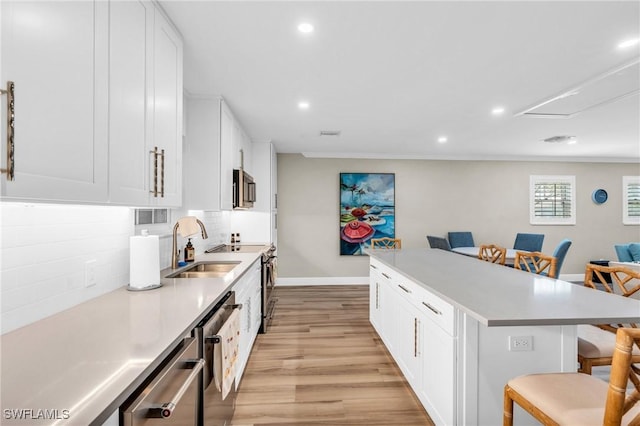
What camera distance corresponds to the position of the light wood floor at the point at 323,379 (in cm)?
222

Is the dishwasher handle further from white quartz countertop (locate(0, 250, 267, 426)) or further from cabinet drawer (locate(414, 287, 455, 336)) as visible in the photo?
cabinet drawer (locate(414, 287, 455, 336))

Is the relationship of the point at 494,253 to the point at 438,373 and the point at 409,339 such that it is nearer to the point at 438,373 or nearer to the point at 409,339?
the point at 409,339

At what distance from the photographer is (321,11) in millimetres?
1836

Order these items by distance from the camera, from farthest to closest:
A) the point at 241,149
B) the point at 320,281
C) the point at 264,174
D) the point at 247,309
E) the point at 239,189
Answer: the point at 320,281 → the point at 264,174 → the point at 241,149 → the point at 239,189 → the point at 247,309

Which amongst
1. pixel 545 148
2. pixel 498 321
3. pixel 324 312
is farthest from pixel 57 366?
pixel 545 148

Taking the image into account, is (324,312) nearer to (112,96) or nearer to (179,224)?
(179,224)

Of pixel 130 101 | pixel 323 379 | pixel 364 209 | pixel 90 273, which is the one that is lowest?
pixel 323 379

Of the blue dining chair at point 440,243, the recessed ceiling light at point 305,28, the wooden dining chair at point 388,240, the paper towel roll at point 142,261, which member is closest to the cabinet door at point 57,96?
the paper towel roll at point 142,261

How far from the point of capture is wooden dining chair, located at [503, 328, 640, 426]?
3.34 ft

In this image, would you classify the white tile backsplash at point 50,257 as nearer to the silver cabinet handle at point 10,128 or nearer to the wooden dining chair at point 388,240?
the silver cabinet handle at point 10,128

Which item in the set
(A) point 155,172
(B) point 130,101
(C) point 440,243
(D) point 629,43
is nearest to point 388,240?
(C) point 440,243

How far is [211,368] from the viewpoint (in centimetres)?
161

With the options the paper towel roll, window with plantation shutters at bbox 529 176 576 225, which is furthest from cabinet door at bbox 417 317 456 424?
window with plantation shutters at bbox 529 176 576 225

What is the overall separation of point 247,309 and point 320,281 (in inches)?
141
